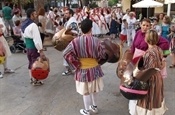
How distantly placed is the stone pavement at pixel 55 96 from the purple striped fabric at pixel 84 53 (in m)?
0.79

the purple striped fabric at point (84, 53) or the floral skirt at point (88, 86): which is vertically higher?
the purple striped fabric at point (84, 53)

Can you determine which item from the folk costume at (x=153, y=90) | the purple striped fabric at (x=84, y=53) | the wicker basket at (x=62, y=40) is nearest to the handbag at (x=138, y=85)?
the folk costume at (x=153, y=90)

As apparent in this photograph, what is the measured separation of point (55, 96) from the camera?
5152 millimetres

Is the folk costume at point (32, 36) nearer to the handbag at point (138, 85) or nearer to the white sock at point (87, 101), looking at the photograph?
the white sock at point (87, 101)

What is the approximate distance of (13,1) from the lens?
76.2 ft

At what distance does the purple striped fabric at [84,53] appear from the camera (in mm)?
3746

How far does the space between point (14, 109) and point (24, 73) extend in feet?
7.83

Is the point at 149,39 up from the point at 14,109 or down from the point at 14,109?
up

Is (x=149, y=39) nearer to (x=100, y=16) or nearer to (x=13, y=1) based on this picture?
(x=100, y=16)

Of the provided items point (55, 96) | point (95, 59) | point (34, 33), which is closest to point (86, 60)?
point (95, 59)

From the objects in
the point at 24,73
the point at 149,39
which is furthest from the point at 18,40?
the point at 149,39

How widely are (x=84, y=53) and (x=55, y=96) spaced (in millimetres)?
1686

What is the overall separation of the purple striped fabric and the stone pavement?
0.79 meters

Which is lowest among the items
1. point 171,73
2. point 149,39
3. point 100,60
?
point 171,73
